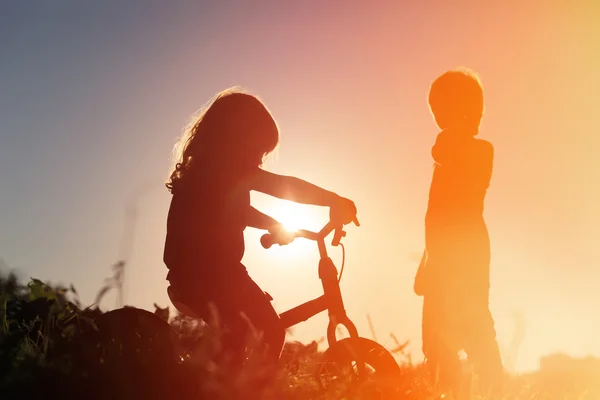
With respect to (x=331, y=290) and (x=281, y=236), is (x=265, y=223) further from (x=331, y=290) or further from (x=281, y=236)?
(x=331, y=290)

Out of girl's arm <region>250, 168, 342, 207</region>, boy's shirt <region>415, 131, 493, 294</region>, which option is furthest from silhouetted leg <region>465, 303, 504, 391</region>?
girl's arm <region>250, 168, 342, 207</region>

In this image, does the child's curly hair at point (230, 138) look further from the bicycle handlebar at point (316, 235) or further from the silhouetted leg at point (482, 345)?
the silhouetted leg at point (482, 345)

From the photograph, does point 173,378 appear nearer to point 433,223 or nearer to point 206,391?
point 206,391

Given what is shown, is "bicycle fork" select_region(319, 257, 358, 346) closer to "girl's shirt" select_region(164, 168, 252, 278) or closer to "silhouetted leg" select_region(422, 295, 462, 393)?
"girl's shirt" select_region(164, 168, 252, 278)

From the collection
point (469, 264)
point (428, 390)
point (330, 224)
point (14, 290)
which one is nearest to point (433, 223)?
point (469, 264)

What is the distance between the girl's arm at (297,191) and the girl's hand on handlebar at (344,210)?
0.8 inches

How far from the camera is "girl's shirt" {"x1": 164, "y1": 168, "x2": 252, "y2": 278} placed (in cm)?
502

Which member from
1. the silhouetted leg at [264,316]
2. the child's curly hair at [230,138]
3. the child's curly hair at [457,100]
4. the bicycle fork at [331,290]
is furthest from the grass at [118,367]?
the child's curly hair at [457,100]

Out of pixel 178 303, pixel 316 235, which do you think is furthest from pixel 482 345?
pixel 178 303

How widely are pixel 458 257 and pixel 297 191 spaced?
2.59 meters

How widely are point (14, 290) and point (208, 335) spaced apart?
1.43m

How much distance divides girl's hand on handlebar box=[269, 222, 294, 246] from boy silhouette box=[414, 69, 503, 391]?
2.11m

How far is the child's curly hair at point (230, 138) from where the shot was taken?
532 cm

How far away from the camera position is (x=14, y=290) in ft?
12.0
